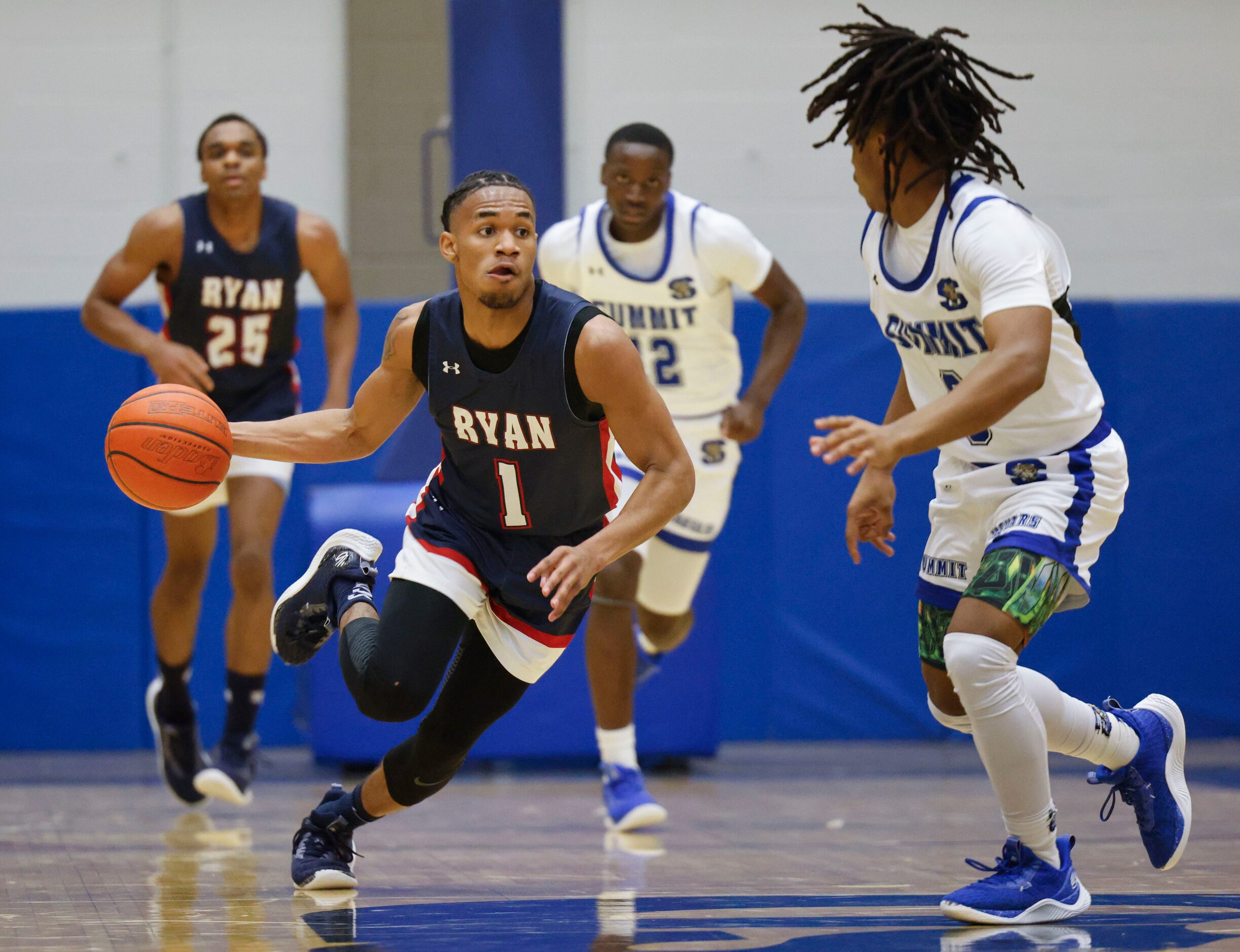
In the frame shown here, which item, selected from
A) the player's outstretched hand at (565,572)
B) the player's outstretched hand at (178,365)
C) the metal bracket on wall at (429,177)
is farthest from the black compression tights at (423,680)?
the metal bracket on wall at (429,177)

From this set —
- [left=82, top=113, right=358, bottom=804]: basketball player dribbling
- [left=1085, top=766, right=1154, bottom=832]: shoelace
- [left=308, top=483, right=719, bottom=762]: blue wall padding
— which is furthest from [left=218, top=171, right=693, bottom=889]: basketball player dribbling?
[left=308, top=483, right=719, bottom=762]: blue wall padding

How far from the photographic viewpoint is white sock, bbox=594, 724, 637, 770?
4840 millimetres

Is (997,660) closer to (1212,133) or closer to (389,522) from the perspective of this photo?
(389,522)

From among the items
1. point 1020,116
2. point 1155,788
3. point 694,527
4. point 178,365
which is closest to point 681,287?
point 694,527

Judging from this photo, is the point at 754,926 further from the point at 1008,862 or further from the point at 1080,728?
the point at 1080,728

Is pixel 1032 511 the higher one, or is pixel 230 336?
pixel 230 336

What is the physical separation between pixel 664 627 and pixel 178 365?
2.00 meters

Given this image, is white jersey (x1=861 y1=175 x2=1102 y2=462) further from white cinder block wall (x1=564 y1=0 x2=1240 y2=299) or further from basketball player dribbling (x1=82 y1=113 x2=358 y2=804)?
white cinder block wall (x1=564 y1=0 x2=1240 y2=299)

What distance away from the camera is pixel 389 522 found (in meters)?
6.09

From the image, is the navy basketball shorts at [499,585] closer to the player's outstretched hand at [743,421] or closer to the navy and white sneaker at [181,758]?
the player's outstretched hand at [743,421]

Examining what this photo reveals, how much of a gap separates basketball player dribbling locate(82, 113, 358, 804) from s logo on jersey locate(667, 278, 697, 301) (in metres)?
1.12

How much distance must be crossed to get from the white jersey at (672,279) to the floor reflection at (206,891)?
6.61ft

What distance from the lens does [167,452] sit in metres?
3.35

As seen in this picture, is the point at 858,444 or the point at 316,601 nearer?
the point at 858,444
